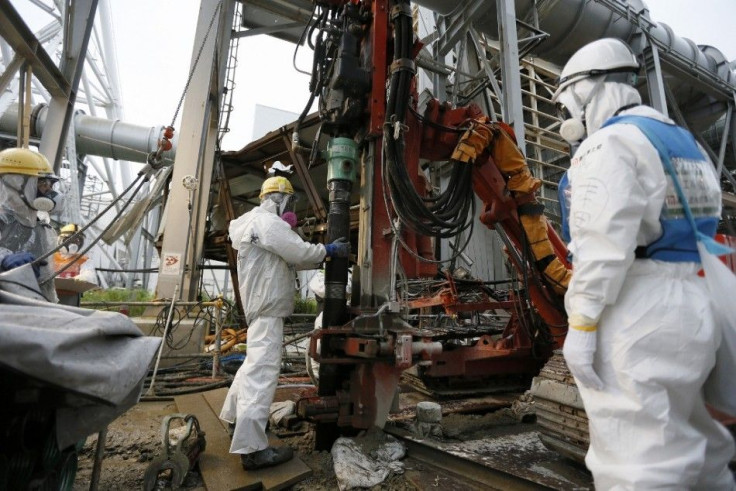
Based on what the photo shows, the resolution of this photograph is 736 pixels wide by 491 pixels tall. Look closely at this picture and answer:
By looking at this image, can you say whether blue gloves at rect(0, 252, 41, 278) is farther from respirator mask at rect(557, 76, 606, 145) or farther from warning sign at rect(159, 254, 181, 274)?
warning sign at rect(159, 254, 181, 274)

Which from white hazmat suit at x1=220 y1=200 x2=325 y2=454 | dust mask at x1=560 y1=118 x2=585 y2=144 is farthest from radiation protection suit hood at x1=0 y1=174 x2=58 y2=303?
dust mask at x1=560 y1=118 x2=585 y2=144

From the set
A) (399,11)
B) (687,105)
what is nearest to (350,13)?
(399,11)

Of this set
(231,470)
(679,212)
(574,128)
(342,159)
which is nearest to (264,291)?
(231,470)

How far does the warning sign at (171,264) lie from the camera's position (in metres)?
6.01

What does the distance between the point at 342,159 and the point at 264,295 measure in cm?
129

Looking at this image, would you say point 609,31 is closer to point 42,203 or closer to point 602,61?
point 602,61

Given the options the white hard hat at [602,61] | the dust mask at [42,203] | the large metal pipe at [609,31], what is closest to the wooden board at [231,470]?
the dust mask at [42,203]

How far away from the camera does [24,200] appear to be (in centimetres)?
258

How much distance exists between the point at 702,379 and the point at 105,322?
6.72 ft

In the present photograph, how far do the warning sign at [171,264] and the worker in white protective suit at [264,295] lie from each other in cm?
384

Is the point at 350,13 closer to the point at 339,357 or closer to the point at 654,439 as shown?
the point at 339,357

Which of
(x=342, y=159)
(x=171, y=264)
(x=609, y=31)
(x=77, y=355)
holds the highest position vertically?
(x=609, y=31)

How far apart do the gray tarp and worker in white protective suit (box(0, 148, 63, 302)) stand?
5.35ft

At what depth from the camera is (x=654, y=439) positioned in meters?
1.14
